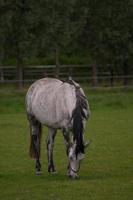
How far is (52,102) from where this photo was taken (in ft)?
46.2

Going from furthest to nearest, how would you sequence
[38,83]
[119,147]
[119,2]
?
1. [119,2]
2. [119,147]
3. [38,83]

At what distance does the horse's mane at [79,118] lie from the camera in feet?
42.2

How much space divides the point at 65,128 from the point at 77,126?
1.64 ft

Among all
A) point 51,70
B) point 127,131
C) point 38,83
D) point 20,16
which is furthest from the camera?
point 51,70

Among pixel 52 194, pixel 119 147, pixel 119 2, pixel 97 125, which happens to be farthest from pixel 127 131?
pixel 119 2

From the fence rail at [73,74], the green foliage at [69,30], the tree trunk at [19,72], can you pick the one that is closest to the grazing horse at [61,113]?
the green foliage at [69,30]

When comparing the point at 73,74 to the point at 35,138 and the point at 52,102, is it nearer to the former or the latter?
the point at 35,138

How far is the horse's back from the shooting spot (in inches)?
535

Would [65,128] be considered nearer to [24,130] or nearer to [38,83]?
[38,83]

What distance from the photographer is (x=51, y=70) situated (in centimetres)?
4991

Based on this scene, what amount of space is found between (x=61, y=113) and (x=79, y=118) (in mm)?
618

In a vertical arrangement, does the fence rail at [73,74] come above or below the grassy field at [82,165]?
below

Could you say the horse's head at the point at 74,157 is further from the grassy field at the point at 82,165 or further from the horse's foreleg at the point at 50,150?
the horse's foreleg at the point at 50,150

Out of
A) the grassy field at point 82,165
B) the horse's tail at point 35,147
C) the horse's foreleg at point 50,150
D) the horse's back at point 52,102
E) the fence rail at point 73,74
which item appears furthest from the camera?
the fence rail at point 73,74
